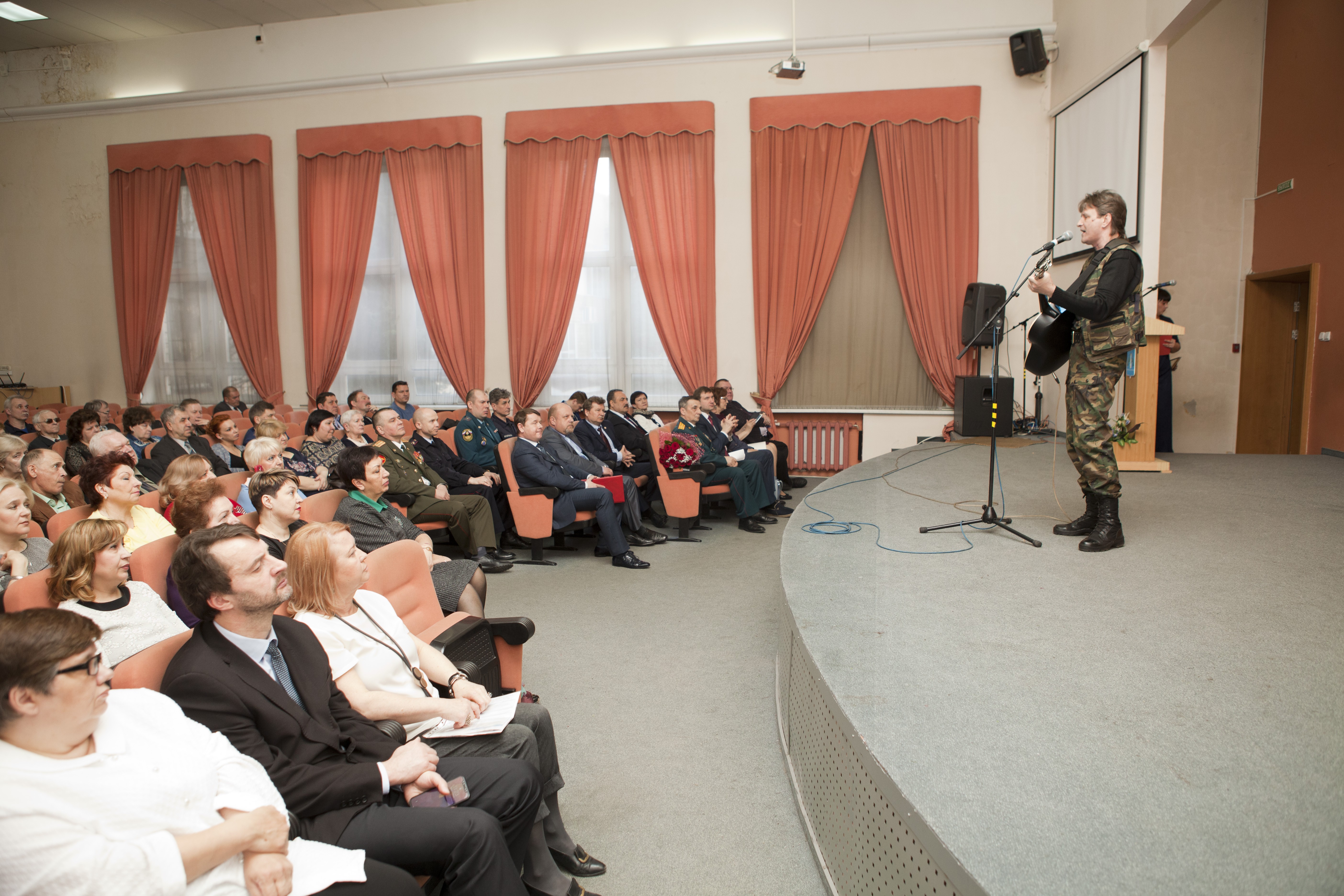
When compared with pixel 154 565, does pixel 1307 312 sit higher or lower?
higher

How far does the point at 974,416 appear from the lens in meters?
7.19

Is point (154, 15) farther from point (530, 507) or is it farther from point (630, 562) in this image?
point (630, 562)

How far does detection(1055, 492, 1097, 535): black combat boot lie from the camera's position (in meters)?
3.60

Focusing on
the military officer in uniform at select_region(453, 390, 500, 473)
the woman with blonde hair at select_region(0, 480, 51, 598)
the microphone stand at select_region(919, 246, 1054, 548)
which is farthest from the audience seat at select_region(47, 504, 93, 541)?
the microphone stand at select_region(919, 246, 1054, 548)

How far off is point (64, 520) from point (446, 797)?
7.88ft

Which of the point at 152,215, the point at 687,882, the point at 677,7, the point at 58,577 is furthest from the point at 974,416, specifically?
the point at 152,215

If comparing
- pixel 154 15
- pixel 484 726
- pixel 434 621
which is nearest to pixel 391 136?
pixel 154 15

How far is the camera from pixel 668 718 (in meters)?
2.97

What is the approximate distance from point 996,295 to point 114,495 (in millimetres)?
6915

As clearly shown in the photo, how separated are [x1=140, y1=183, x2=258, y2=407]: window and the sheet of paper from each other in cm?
849

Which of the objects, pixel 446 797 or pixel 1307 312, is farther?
pixel 1307 312

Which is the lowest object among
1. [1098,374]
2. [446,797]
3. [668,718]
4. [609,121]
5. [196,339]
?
[668,718]

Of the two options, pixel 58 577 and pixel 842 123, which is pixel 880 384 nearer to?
pixel 842 123

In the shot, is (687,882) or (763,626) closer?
(687,882)
